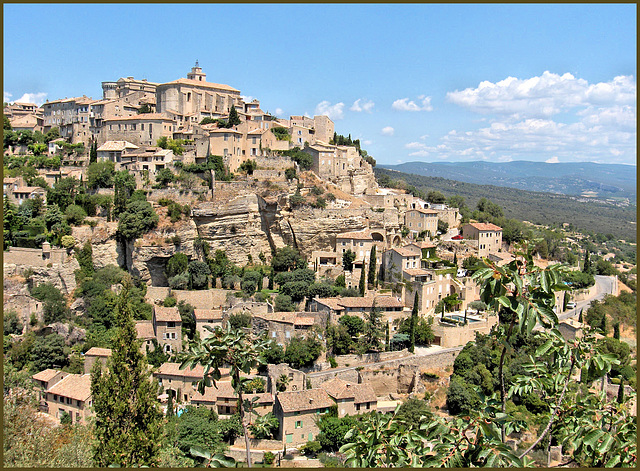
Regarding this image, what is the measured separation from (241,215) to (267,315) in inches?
420

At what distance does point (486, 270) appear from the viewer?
229 inches

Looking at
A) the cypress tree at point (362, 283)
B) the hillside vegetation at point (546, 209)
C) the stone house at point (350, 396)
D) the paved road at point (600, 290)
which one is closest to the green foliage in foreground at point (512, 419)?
the stone house at point (350, 396)

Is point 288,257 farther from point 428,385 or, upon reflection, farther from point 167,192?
point 428,385

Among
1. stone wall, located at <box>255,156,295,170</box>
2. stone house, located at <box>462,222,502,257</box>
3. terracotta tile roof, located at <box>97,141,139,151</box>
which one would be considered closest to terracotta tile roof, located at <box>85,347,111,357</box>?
stone wall, located at <box>255,156,295,170</box>

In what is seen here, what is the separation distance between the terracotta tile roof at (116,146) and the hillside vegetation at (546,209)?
2248 inches

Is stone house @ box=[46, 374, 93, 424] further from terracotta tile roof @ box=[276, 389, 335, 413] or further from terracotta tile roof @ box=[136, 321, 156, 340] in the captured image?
terracotta tile roof @ box=[276, 389, 335, 413]

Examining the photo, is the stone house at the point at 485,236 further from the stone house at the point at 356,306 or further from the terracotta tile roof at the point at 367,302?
the stone house at the point at 356,306

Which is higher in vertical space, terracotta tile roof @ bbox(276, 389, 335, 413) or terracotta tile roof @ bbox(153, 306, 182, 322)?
terracotta tile roof @ bbox(153, 306, 182, 322)

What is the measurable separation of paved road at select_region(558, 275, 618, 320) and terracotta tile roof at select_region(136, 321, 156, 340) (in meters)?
29.6

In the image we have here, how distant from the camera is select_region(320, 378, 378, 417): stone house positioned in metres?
26.2

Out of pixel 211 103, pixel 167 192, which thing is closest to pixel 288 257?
pixel 167 192

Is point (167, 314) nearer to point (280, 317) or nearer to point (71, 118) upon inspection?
point (280, 317)

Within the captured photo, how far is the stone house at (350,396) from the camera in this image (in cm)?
2622

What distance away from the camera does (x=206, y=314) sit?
31406mm
